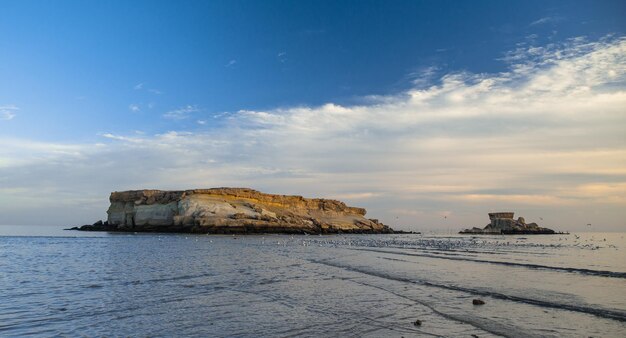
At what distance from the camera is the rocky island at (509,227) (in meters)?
110

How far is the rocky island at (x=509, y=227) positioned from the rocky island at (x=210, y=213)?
44.9m

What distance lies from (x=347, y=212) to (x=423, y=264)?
8732cm

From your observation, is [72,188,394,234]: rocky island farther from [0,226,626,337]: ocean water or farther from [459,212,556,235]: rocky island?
[0,226,626,337]: ocean water

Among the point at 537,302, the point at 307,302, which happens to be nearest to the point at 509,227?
the point at 537,302

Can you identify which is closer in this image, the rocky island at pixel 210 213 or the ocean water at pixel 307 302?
the ocean water at pixel 307 302

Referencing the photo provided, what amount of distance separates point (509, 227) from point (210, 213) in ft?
253

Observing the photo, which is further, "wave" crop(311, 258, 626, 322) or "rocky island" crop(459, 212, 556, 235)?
"rocky island" crop(459, 212, 556, 235)

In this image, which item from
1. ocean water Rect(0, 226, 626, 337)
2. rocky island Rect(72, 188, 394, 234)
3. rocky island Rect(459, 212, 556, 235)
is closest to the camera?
ocean water Rect(0, 226, 626, 337)

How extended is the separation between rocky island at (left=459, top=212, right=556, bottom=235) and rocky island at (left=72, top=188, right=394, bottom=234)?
44924 mm

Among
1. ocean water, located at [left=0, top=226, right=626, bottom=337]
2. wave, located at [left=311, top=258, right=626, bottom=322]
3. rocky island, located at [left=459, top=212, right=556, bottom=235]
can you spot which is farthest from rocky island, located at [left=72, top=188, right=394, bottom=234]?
wave, located at [left=311, top=258, right=626, bottom=322]

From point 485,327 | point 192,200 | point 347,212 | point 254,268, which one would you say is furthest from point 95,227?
point 485,327

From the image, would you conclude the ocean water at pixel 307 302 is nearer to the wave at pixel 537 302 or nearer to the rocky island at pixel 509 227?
the wave at pixel 537 302

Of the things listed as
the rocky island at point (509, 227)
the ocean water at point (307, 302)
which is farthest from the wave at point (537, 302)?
the rocky island at point (509, 227)

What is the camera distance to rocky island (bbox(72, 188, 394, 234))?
76688mm
